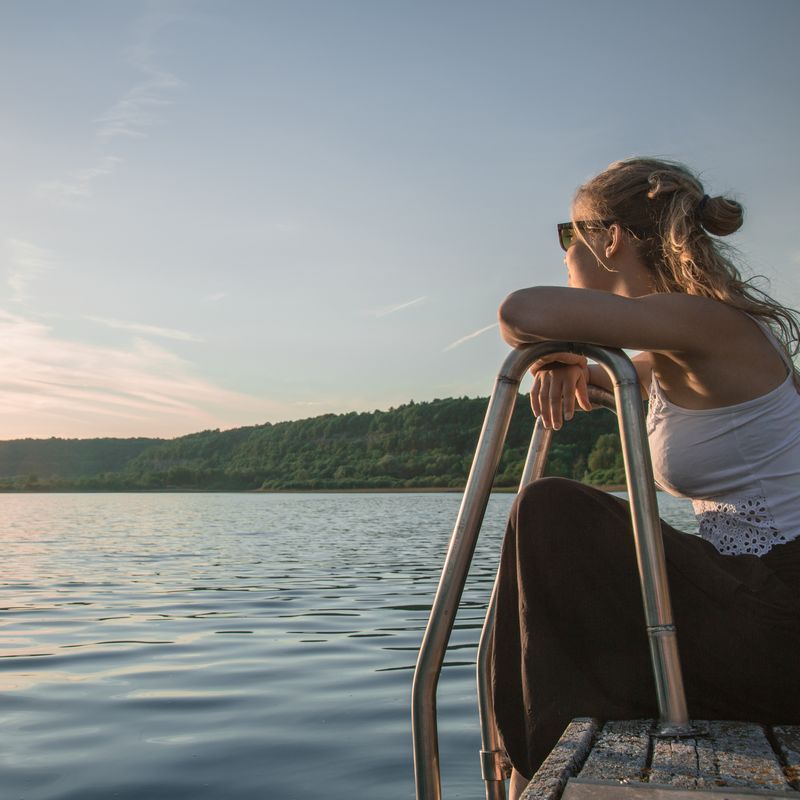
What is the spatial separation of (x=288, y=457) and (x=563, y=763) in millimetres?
97432

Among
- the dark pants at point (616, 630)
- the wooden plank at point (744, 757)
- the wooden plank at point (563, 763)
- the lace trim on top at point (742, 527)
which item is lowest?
the wooden plank at point (563, 763)

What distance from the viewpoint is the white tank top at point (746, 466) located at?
1.94 m

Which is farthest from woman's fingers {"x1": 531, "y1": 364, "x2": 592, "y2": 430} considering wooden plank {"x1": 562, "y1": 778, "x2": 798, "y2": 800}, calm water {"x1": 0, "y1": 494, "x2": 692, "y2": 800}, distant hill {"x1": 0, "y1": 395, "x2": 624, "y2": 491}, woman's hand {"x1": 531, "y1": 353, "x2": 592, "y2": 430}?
distant hill {"x1": 0, "y1": 395, "x2": 624, "y2": 491}

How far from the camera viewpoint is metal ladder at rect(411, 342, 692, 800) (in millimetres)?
1541

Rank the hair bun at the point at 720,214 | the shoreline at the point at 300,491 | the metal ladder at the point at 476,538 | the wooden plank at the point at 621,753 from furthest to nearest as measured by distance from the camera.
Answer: the shoreline at the point at 300,491 < the hair bun at the point at 720,214 < the metal ladder at the point at 476,538 < the wooden plank at the point at 621,753

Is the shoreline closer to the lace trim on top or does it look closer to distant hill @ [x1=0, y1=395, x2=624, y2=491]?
distant hill @ [x1=0, y1=395, x2=624, y2=491]

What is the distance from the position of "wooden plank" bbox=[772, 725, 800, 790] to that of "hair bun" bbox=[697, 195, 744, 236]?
1.05 metres

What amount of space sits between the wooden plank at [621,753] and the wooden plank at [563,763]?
2cm

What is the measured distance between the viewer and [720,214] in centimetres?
210

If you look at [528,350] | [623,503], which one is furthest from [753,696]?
[528,350]

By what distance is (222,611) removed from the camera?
8.36 meters

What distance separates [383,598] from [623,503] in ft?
25.7


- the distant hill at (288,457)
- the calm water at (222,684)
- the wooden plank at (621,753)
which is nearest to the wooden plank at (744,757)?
the wooden plank at (621,753)

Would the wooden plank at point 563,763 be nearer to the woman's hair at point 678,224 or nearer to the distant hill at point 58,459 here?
the woman's hair at point 678,224
